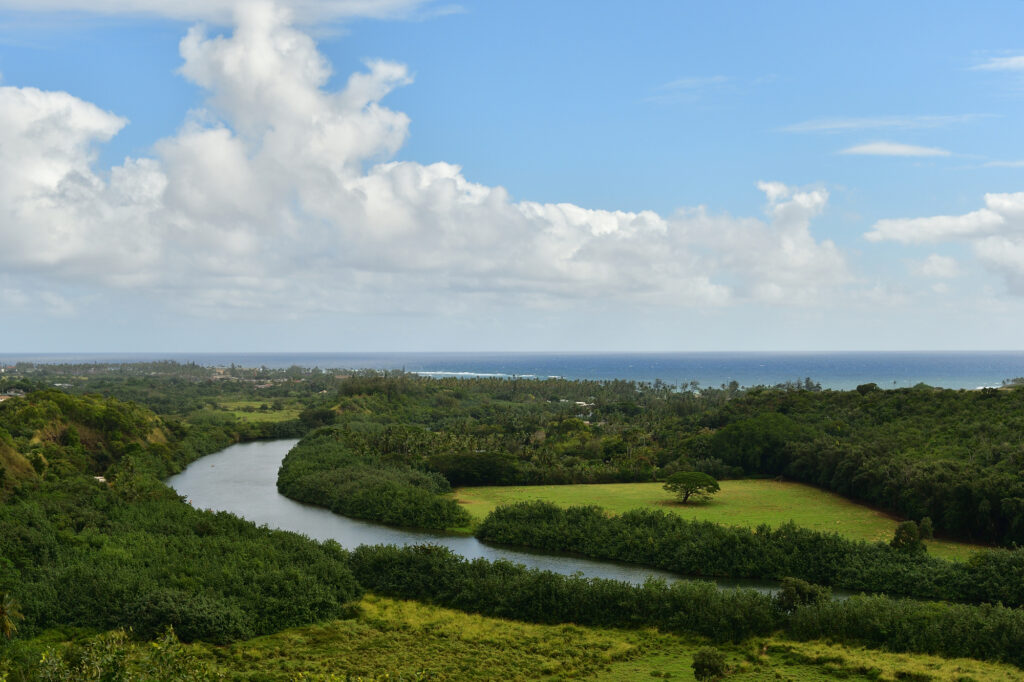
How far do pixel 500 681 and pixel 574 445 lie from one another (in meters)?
60.7

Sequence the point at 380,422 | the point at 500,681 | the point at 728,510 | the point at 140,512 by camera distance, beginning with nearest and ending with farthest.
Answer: the point at 500,681, the point at 140,512, the point at 728,510, the point at 380,422

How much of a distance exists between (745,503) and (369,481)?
3308cm

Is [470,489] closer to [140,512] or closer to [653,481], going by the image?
[653,481]

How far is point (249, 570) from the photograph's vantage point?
4066cm

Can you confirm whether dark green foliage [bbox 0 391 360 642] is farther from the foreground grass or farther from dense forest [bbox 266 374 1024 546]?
dense forest [bbox 266 374 1024 546]

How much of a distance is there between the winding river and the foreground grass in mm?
9148

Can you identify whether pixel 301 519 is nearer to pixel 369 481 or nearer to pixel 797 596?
pixel 369 481

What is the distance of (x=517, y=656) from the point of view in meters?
33.5

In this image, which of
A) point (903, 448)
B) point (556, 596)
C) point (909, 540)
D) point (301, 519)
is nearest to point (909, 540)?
point (909, 540)

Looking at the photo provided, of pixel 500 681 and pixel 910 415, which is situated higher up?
pixel 910 415

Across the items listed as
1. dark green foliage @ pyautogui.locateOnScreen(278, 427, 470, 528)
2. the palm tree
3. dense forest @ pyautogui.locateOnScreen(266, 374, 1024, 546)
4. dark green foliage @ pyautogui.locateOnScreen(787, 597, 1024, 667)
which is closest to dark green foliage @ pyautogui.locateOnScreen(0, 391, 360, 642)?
the palm tree

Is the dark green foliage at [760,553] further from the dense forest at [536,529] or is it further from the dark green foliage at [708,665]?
the dark green foliage at [708,665]

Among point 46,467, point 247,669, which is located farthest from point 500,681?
point 46,467

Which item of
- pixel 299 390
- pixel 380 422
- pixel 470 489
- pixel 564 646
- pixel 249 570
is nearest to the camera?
pixel 564 646
